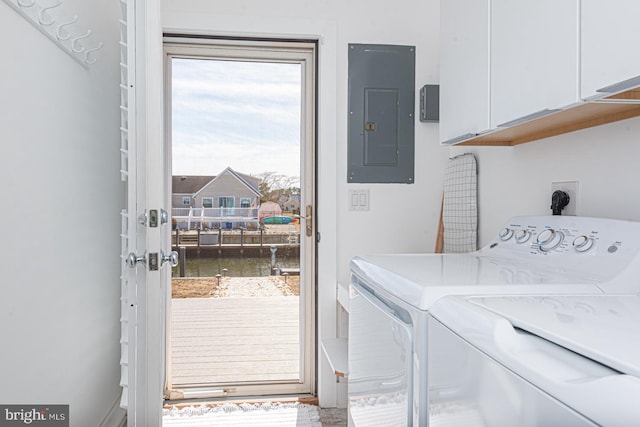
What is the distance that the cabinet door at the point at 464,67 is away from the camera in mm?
1612

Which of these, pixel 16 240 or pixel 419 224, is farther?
pixel 419 224

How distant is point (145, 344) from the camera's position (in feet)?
5.40

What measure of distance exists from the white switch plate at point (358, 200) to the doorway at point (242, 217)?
26 cm

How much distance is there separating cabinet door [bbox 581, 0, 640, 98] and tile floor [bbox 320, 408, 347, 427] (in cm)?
192

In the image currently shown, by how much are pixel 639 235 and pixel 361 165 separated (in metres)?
1.61

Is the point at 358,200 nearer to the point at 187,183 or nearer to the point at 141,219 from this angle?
the point at 187,183

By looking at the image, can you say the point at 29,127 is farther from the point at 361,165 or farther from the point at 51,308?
the point at 361,165

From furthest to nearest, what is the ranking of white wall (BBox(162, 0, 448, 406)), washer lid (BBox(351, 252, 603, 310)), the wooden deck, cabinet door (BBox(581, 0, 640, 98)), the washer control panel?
1. the wooden deck
2. white wall (BBox(162, 0, 448, 406))
3. the washer control panel
4. washer lid (BBox(351, 252, 603, 310))
5. cabinet door (BBox(581, 0, 640, 98))

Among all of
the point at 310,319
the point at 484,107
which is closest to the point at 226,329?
the point at 310,319

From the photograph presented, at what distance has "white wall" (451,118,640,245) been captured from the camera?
4.61 ft

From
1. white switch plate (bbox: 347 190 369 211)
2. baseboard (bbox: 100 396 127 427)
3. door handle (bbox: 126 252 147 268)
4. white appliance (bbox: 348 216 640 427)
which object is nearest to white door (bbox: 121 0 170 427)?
door handle (bbox: 126 252 147 268)

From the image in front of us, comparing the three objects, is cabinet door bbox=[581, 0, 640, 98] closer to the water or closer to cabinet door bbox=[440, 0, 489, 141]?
cabinet door bbox=[440, 0, 489, 141]

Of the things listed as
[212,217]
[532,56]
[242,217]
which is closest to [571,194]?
[532,56]

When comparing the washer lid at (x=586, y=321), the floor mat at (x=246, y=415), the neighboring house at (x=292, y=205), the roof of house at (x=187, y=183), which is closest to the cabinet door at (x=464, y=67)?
the washer lid at (x=586, y=321)
